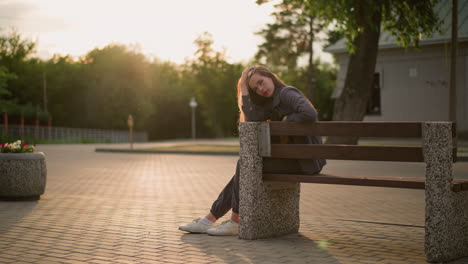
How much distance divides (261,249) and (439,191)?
5.11 feet

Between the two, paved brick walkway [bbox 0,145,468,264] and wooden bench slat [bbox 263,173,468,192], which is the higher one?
wooden bench slat [bbox 263,173,468,192]

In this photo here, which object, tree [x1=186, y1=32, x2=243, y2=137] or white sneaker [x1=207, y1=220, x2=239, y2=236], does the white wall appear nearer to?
white sneaker [x1=207, y1=220, x2=239, y2=236]

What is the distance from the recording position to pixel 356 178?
18.2ft

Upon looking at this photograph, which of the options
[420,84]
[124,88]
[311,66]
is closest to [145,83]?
[124,88]

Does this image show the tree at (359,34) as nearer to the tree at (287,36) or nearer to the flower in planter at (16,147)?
the flower in planter at (16,147)

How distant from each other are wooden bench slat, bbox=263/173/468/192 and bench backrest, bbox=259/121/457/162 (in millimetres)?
167

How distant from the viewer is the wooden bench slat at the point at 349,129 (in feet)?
17.3

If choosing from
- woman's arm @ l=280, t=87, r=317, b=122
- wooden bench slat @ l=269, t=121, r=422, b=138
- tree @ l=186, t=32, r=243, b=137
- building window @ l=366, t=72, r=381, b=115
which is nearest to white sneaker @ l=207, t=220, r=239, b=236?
wooden bench slat @ l=269, t=121, r=422, b=138

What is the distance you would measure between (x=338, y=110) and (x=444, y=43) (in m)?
10.6

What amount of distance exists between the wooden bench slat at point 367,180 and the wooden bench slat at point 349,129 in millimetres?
358

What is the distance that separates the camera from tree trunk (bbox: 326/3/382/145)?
73.0ft

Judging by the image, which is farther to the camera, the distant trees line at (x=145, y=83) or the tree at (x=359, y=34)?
the distant trees line at (x=145, y=83)

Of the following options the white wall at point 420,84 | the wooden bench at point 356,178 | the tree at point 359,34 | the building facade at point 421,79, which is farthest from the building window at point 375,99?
the wooden bench at point 356,178

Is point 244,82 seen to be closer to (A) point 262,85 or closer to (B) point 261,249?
(A) point 262,85
